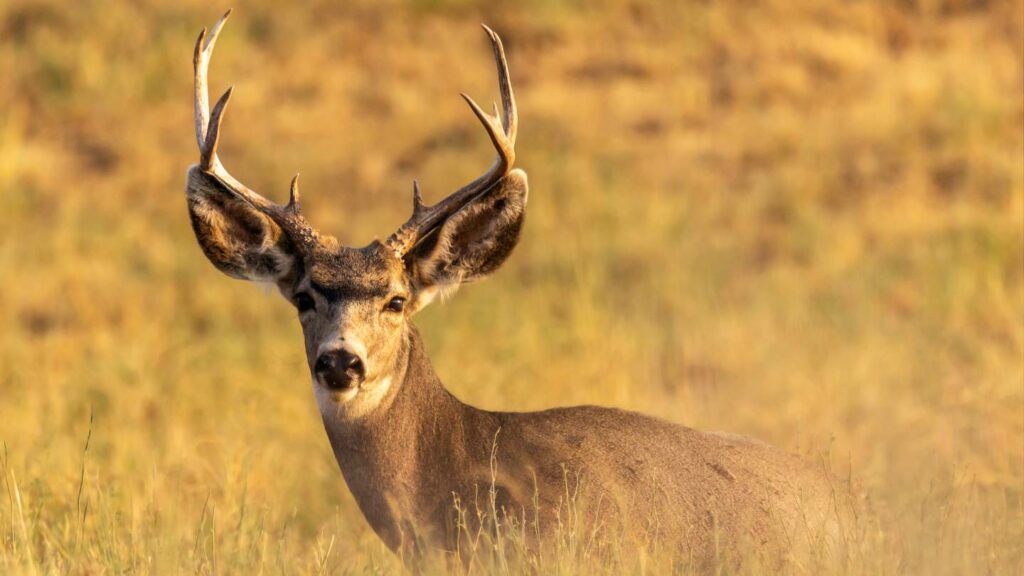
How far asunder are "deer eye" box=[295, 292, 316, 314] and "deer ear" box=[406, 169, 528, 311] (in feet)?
1.56

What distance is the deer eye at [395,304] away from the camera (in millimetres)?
6565

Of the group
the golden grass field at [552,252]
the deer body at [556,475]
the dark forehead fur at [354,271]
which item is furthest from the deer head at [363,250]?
the golden grass field at [552,252]

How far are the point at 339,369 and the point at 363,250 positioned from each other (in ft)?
2.38

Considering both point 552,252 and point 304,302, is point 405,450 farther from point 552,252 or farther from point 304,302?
point 552,252

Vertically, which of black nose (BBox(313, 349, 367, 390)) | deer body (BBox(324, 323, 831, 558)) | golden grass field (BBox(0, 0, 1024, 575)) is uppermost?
golden grass field (BBox(0, 0, 1024, 575))

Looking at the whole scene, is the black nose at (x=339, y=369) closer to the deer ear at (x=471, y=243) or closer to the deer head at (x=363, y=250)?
the deer head at (x=363, y=250)

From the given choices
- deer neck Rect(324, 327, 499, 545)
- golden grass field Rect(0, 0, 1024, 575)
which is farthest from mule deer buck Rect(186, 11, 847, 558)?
golden grass field Rect(0, 0, 1024, 575)

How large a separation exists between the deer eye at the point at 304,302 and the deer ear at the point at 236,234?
0.82ft

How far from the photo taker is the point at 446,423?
6.68m

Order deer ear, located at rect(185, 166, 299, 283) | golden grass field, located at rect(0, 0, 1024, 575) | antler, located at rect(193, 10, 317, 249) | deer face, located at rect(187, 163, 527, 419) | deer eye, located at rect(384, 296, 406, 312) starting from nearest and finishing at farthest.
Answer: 1. deer face, located at rect(187, 163, 527, 419)
2. deer eye, located at rect(384, 296, 406, 312)
3. antler, located at rect(193, 10, 317, 249)
4. deer ear, located at rect(185, 166, 299, 283)
5. golden grass field, located at rect(0, 0, 1024, 575)

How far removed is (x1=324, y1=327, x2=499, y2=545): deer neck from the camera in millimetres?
6418

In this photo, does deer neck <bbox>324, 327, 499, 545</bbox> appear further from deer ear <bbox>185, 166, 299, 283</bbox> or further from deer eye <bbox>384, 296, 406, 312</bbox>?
A: deer ear <bbox>185, 166, 299, 283</bbox>

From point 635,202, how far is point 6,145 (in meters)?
6.68

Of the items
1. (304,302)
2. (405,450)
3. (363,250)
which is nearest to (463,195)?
(363,250)
